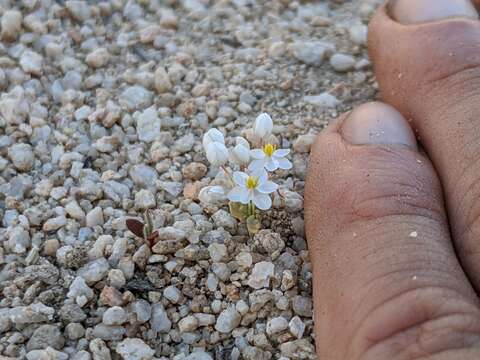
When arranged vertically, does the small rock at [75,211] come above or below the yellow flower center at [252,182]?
below

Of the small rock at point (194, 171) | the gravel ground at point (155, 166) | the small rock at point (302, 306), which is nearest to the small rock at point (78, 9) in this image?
the gravel ground at point (155, 166)

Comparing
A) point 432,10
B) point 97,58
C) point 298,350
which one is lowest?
point 298,350

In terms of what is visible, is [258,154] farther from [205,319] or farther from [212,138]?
[205,319]

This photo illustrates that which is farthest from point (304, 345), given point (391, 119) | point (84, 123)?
point (84, 123)

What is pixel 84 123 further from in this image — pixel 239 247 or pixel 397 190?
pixel 397 190

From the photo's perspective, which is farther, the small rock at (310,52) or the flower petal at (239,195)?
the small rock at (310,52)

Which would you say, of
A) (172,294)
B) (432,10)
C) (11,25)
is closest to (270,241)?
(172,294)

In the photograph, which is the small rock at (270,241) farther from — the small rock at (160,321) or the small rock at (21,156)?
the small rock at (21,156)
